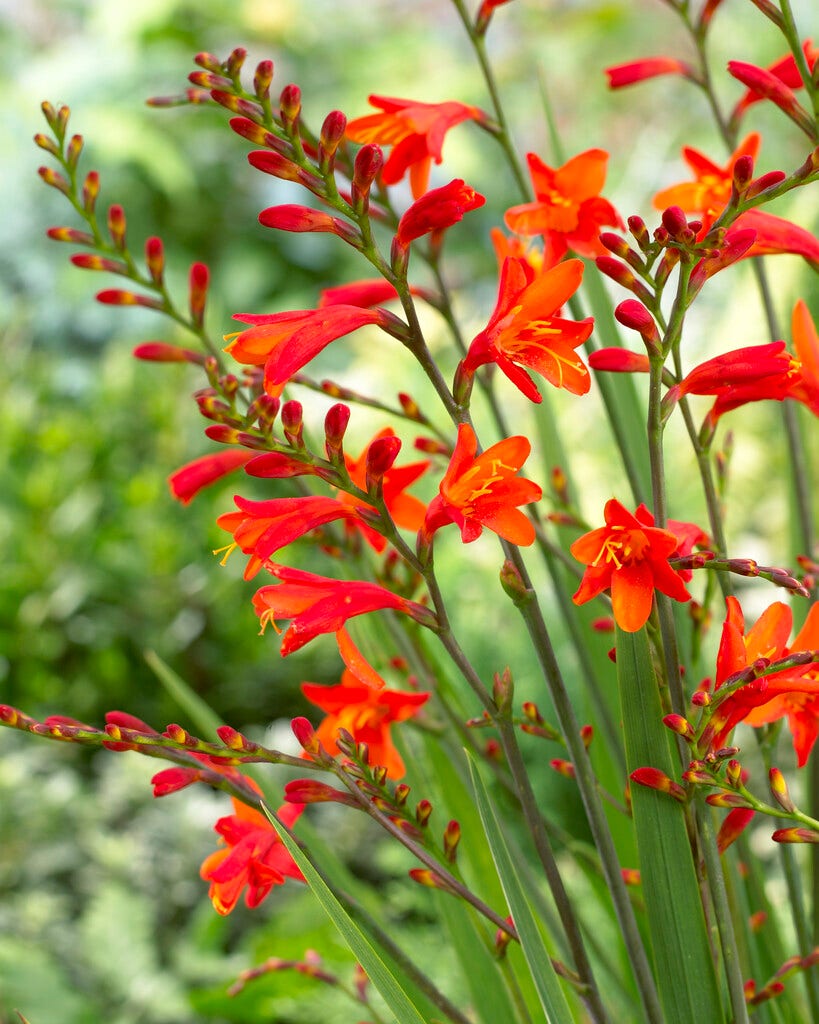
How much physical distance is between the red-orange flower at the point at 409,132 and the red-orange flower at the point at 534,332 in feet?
0.25

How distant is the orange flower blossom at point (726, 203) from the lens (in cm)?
42

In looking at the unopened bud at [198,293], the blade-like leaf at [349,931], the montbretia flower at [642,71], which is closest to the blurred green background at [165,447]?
the montbretia flower at [642,71]

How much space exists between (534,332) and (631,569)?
0.09m

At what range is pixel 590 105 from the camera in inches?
144

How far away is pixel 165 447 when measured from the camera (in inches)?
71.3

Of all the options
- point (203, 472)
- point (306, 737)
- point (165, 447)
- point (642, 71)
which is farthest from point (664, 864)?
point (165, 447)

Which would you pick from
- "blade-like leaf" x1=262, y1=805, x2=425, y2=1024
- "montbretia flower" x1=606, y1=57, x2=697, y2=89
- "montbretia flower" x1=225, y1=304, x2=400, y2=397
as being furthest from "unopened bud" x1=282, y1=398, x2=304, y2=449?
"montbretia flower" x1=606, y1=57, x2=697, y2=89

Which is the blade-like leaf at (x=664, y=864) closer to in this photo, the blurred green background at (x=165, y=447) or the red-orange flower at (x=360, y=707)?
the red-orange flower at (x=360, y=707)

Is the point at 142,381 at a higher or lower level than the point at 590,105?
lower

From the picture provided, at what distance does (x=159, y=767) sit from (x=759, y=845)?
2.46ft

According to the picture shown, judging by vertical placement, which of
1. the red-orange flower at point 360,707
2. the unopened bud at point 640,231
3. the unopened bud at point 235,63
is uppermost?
the unopened bud at point 235,63

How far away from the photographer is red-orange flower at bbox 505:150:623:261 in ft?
1.36

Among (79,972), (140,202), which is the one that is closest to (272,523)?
(79,972)

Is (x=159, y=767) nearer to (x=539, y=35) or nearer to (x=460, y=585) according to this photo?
(x=460, y=585)
